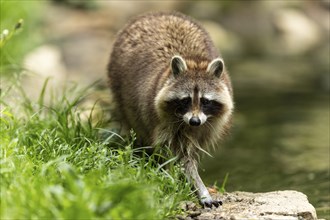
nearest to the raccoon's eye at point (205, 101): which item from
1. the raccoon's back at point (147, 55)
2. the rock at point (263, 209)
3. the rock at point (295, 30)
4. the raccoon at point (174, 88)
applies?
the raccoon at point (174, 88)

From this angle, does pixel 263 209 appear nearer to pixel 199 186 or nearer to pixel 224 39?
pixel 199 186

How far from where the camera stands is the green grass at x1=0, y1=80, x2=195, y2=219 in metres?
4.02

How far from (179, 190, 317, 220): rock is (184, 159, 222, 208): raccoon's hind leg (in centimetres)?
7

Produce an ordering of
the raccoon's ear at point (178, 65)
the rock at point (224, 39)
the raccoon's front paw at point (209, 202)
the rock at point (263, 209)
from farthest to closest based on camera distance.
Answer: the rock at point (224, 39), the raccoon's ear at point (178, 65), the raccoon's front paw at point (209, 202), the rock at point (263, 209)

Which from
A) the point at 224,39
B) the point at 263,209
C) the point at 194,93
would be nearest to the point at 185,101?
the point at 194,93

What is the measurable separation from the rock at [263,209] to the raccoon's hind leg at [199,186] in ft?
0.22

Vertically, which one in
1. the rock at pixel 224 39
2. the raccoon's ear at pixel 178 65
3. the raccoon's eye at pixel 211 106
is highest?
the raccoon's ear at pixel 178 65

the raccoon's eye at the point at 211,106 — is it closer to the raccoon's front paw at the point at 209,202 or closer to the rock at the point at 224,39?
the raccoon's front paw at the point at 209,202

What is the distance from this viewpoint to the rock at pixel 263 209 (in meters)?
5.07

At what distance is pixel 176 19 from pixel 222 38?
981 cm

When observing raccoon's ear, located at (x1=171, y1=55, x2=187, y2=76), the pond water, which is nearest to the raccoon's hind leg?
the pond water

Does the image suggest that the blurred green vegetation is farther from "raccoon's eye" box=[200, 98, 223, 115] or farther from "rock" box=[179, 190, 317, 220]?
"rock" box=[179, 190, 317, 220]

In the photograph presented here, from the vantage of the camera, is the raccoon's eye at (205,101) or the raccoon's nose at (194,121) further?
the raccoon's eye at (205,101)

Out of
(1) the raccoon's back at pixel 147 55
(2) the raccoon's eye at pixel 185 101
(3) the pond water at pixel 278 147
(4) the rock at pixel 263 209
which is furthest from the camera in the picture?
(3) the pond water at pixel 278 147
